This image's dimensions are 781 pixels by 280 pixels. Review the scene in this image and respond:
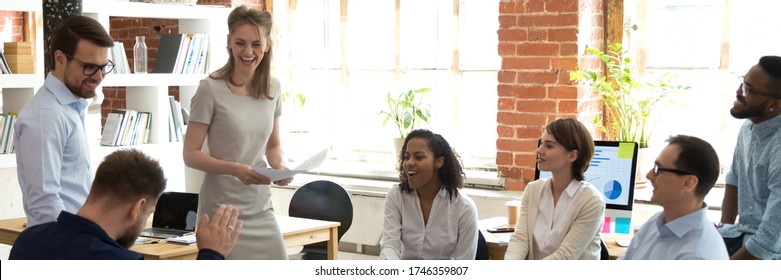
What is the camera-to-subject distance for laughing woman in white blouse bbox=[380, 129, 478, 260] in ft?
11.7

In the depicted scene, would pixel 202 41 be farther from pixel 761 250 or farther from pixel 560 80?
pixel 761 250

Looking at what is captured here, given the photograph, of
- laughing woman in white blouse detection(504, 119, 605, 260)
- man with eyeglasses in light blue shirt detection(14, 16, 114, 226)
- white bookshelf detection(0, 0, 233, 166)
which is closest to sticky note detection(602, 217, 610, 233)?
laughing woman in white blouse detection(504, 119, 605, 260)

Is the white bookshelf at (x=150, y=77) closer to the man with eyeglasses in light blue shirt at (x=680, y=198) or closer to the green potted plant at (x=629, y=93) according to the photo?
the green potted plant at (x=629, y=93)

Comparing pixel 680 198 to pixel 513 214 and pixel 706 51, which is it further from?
pixel 706 51

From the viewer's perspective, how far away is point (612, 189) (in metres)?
4.29

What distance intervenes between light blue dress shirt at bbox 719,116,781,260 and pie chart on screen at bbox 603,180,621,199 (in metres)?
0.79

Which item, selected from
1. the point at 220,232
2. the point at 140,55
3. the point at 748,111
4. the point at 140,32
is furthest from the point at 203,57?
the point at 220,232

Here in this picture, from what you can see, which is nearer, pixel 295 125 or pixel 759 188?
pixel 759 188

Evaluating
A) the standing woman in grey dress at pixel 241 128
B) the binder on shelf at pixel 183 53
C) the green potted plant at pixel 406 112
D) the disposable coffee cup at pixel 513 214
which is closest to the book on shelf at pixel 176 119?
the binder on shelf at pixel 183 53

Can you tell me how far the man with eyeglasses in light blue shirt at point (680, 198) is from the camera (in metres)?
2.48

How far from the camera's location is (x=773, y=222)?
3104 millimetres

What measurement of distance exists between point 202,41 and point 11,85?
4.52ft

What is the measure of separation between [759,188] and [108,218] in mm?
2184
